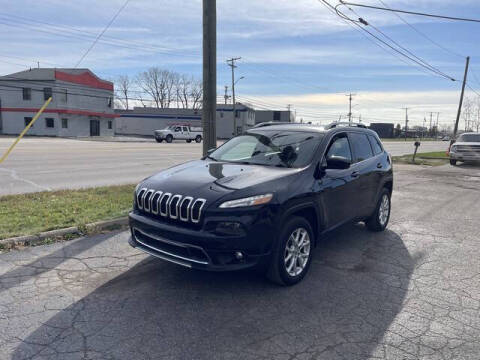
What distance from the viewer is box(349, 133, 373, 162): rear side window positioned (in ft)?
18.6

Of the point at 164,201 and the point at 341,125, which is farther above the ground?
the point at 341,125

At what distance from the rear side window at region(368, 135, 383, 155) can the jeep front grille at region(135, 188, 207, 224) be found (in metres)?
3.75

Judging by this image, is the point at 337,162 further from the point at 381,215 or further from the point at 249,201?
the point at 381,215

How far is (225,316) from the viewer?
3537 mm

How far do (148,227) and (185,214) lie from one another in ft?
1.76

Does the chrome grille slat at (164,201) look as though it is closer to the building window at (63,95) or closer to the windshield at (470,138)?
the windshield at (470,138)

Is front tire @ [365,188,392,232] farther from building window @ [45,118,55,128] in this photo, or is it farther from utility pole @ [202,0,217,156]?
building window @ [45,118,55,128]

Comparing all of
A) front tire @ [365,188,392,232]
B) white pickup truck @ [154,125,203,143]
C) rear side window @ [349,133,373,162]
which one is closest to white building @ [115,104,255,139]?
white pickup truck @ [154,125,203,143]

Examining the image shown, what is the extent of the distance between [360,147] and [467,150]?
16.1m

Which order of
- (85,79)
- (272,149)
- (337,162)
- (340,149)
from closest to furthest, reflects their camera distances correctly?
(337,162) → (272,149) → (340,149) → (85,79)

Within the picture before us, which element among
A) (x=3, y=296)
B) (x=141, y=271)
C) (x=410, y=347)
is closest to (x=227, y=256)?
(x=141, y=271)

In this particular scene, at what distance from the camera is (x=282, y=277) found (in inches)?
159

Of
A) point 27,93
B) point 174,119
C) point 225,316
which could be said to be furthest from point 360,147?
point 174,119

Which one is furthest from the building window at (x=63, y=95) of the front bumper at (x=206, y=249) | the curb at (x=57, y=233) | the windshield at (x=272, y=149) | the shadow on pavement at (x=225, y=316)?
the front bumper at (x=206, y=249)
